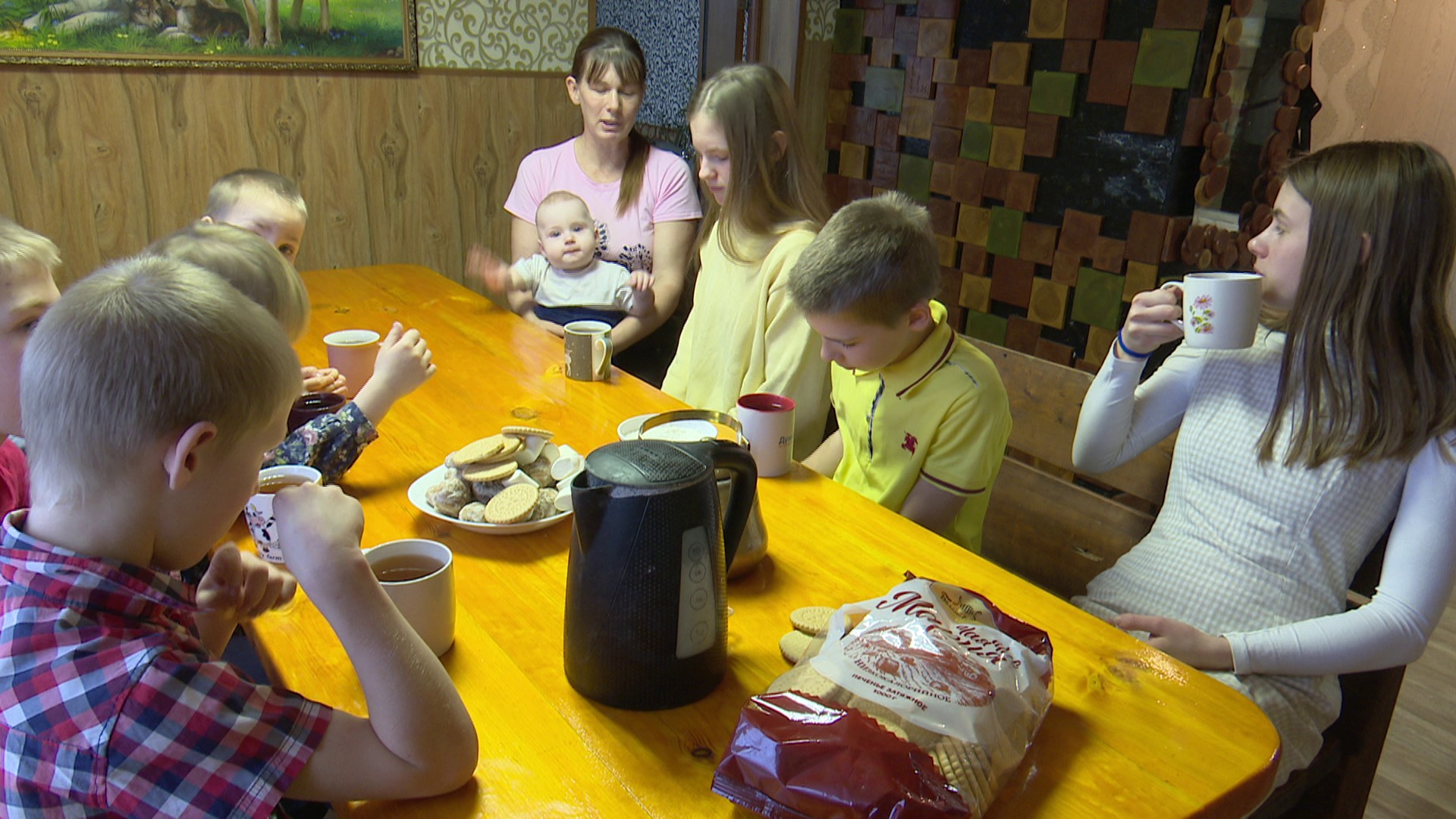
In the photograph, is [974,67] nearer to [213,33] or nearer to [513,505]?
[513,505]

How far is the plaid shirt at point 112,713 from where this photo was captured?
2.06ft

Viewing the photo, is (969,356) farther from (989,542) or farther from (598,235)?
(598,235)

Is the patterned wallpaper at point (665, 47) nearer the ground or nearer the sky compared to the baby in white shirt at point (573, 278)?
nearer the sky

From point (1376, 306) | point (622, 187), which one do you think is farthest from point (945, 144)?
point (1376, 306)

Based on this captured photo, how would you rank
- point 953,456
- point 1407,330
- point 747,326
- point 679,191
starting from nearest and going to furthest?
point 1407,330
point 953,456
point 747,326
point 679,191

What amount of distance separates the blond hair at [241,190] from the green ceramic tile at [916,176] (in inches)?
72.5

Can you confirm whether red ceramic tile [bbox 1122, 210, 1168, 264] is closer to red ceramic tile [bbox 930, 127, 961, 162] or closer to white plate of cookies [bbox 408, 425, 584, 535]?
red ceramic tile [bbox 930, 127, 961, 162]

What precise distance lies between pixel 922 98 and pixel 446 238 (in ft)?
6.37

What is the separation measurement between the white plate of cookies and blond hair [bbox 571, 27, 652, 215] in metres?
1.52

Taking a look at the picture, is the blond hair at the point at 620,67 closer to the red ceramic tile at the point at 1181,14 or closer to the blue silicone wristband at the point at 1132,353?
the red ceramic tile at the point at 1181,14

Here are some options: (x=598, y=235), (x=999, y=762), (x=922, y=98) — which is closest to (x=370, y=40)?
(x=598, y=235)

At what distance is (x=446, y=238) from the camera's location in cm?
381

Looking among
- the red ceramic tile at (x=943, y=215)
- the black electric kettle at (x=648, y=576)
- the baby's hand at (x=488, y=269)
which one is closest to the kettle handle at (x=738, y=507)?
the black electric kettle at (x=648, y=576)

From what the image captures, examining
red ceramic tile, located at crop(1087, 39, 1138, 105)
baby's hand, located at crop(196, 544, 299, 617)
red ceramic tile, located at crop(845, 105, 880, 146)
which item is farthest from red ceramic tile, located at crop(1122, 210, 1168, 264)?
baby's hand, located at crop(196, 544, 299, 617)
